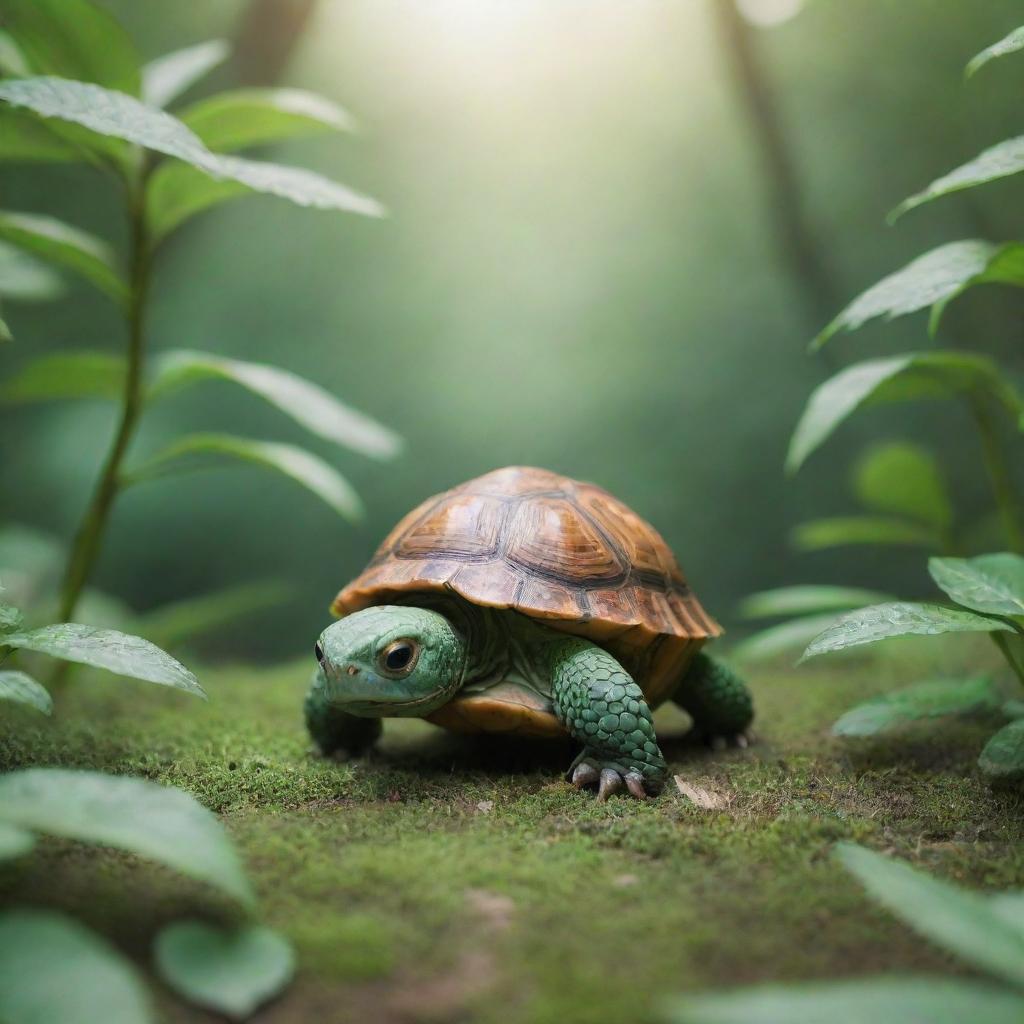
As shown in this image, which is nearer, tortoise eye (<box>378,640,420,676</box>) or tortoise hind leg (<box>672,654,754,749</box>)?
tortoise eye (<box>378,640,420,676</box>)

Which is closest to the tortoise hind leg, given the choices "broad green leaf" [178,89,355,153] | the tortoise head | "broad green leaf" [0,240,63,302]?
the tortoise head

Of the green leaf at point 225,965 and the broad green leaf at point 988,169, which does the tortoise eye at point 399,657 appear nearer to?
the green leaf at point 225,965

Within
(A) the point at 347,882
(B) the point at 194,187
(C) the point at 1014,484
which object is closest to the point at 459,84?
(B) the point at 194,187

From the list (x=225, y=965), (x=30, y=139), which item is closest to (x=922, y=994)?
(x=225, y=965)

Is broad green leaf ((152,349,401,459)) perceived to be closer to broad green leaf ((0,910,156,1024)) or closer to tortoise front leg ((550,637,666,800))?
tortoise front leg ((550,637,666,800))

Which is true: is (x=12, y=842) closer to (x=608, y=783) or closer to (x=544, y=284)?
(x=608, y=783)

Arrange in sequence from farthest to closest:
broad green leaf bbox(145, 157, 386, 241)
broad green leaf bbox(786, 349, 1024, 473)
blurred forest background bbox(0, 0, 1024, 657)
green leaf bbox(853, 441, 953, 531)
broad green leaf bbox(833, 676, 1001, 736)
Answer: blurred forest background bbox(0, 0, 1024, 657), green leaf bbox(853, 441, 953, 531), broad green leaf bbox(786, 349, 1024, 473), broad green leaf bbox(833, 676, 1001, 736), broad green leaf bbox(145, 157, 386, 241)

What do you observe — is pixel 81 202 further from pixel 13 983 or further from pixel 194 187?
pixel 13 983
